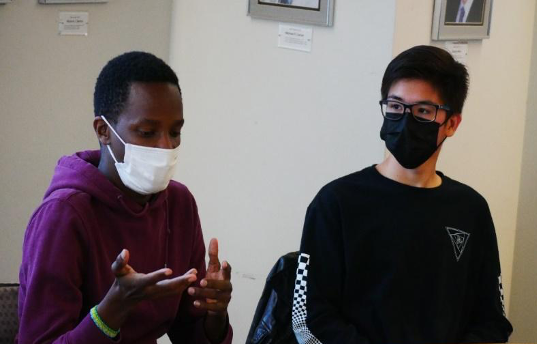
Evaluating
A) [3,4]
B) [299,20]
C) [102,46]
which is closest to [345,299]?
[299,20]

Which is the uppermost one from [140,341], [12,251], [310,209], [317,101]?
[317,101]

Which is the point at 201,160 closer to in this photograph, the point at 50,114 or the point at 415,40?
the point at 50,114

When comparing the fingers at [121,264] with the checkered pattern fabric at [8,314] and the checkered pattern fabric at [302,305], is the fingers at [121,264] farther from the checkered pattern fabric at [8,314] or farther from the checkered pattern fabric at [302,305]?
the checkered pattern fabric at [302,305]

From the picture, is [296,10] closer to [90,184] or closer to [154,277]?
[90,184]

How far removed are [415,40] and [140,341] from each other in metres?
1.96

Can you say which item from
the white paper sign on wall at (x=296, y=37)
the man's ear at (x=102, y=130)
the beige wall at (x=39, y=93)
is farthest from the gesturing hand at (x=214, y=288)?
the beige wall at (x=39, y=93)

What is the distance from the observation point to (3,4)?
3.51m

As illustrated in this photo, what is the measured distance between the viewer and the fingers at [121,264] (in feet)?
5.11

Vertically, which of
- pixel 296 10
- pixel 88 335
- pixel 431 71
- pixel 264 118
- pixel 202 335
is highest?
pixel 296 10

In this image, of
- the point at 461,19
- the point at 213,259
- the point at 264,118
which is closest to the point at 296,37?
the point at 264,118

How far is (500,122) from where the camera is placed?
347 cm

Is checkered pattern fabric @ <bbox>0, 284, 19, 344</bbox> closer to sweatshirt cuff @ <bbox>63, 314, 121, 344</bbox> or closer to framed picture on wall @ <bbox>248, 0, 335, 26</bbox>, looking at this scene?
sweatshirt cuff @ <bbox>63, 314, 121, 344</bbox>

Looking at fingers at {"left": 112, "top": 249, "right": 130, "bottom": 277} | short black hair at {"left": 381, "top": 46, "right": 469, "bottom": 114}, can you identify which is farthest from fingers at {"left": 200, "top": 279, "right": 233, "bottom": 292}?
short black hair at {"left": 381, "top": 46, "right": 469, "bottom": 114}

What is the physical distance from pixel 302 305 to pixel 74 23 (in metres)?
2.12
